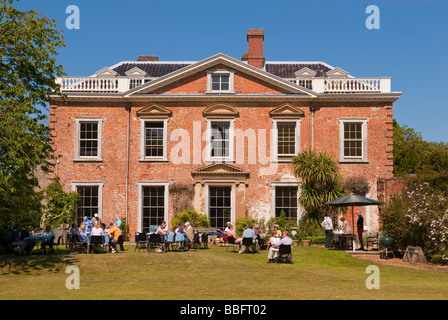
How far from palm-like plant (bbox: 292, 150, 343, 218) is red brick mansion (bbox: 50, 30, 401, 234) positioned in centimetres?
92

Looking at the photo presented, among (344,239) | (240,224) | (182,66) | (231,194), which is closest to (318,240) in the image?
(344,239)

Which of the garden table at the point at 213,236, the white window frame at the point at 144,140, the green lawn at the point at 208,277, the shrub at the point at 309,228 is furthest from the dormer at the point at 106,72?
the shrub at the point at 309,228

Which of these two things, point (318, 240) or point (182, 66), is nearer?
point (318, 240)

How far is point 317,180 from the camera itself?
27.2 metres

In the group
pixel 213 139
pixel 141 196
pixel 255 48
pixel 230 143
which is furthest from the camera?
pixel 255 48

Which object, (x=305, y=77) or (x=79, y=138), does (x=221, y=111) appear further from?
(x=79, y=138)

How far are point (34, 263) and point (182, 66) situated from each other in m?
19.5

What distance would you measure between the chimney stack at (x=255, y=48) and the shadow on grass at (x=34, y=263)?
58.7 ft

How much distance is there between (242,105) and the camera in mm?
28844

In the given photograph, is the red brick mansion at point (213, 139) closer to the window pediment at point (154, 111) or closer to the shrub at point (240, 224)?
the window pediment at point (154, 111)

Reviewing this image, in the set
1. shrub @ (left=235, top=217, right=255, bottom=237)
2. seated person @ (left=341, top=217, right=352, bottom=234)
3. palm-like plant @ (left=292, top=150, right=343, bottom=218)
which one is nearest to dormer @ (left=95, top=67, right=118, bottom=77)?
shrub @ (left=235, top=217, right=255, bottom=237)
